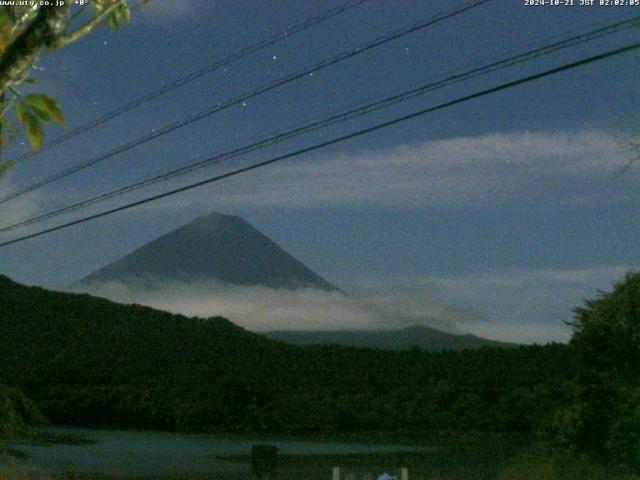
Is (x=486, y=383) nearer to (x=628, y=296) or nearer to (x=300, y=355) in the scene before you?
(x=300, y=355)

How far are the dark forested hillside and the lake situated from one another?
292cm

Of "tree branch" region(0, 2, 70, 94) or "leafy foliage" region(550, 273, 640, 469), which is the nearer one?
"tree branch" region(0, 2, 70, 94)

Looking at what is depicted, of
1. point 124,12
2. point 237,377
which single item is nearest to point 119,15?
point 124,12

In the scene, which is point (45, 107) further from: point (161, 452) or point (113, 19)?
point (161, 452)

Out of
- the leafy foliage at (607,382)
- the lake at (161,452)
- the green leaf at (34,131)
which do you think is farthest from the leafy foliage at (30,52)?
the lake at (161,452)

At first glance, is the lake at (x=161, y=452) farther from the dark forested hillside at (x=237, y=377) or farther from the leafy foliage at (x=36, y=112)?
the leafy foliage at (x=36, y=112)

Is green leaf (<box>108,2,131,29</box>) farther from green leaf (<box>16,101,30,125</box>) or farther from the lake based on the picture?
the lake

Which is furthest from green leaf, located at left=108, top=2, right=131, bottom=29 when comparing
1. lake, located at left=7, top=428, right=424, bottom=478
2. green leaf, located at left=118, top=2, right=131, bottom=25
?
lake, located at left=7, top=428, right=424, bottom=478

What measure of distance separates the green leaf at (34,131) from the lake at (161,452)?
16304mm

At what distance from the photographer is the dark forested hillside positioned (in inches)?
1100

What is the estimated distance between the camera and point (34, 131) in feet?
15.3

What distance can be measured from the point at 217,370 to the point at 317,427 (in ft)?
26.1

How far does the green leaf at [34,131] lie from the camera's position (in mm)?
4652

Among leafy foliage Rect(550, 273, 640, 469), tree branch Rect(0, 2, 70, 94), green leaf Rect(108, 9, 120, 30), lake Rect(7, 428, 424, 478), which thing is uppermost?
green leaf Rect(108, 9, 120, 30)
